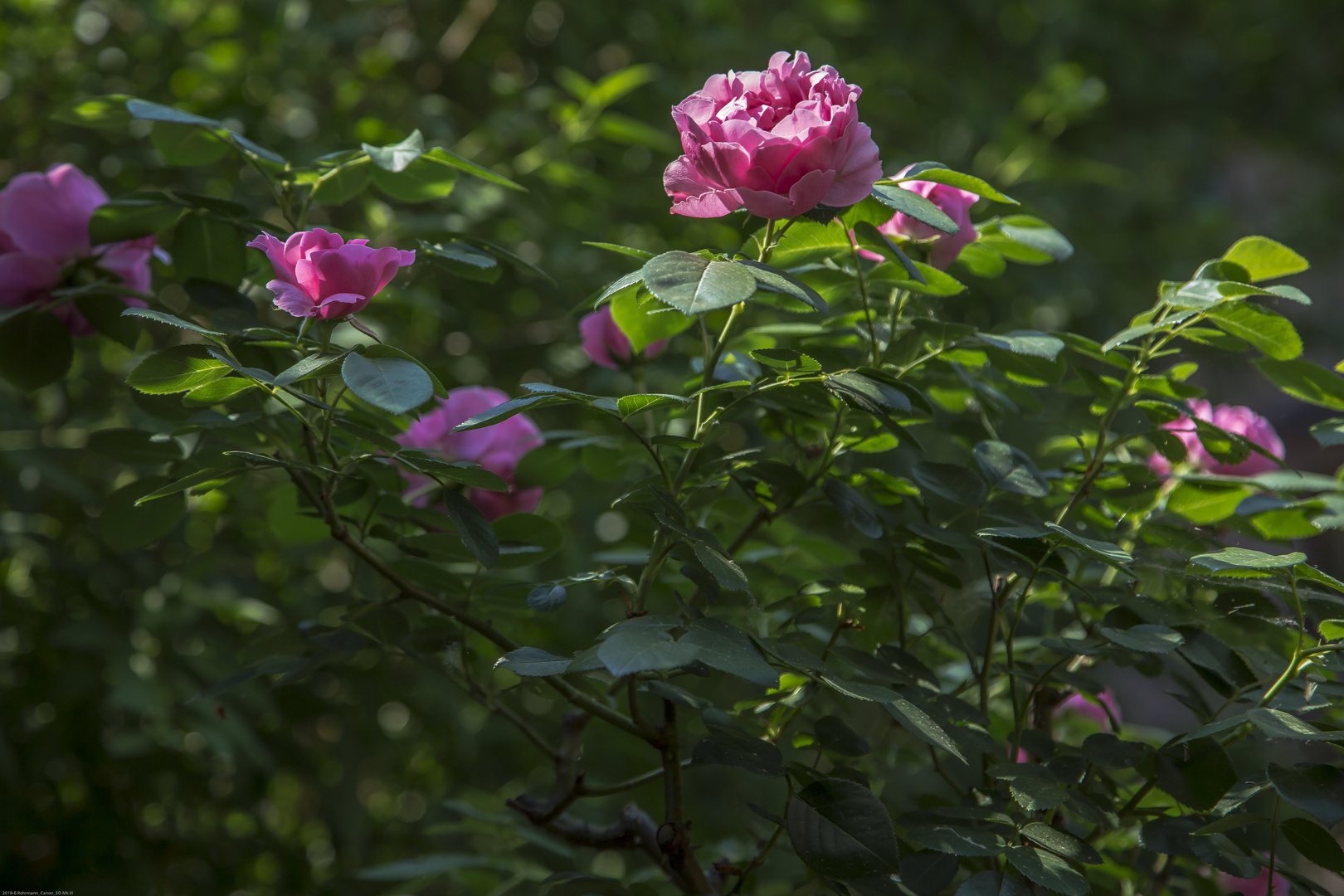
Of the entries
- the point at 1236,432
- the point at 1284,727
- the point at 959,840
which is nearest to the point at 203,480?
the point at 959,840

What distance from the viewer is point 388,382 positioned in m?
0.41

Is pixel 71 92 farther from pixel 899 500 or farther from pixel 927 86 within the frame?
pixel 927 86

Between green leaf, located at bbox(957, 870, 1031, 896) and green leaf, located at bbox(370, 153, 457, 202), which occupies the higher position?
green leaf, located at bbox(370, 153, 457, 202)

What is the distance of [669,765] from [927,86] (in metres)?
1.62

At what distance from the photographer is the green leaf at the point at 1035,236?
564 millimetres

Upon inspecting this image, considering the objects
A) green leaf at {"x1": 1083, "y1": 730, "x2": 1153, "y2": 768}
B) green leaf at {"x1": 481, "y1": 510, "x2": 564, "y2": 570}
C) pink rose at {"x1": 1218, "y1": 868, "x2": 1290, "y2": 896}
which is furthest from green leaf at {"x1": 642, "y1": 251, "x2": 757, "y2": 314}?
pink rose at {"x1": 1218, "y1": 868, "x2": 1290, "y2": 896}

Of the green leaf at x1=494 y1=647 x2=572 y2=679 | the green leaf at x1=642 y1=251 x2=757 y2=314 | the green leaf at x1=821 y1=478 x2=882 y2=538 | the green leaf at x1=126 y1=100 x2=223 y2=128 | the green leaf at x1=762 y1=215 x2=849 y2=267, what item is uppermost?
the green leaf at x1=642 y1=251 x2=757 y2=314

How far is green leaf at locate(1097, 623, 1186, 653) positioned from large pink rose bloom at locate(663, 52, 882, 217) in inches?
10.0

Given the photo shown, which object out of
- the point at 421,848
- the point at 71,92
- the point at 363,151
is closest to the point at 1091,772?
the point at 363,151

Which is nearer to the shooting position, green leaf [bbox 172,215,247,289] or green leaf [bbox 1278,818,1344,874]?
green leaf [bbox 1278,818,1344,874]

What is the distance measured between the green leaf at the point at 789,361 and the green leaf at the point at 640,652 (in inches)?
6.1

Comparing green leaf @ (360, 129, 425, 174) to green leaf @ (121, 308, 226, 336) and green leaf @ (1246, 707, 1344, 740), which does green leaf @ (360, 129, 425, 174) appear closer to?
green leaf @ (121, 308, 226, 336)

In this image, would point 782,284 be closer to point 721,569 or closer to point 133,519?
point 721,569

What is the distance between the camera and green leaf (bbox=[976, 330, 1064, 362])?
50cm
